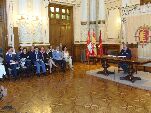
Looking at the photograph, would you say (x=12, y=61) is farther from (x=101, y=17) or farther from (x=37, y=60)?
(x=101, y=17)

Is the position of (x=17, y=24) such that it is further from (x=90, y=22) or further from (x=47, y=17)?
(x=90, y=22)

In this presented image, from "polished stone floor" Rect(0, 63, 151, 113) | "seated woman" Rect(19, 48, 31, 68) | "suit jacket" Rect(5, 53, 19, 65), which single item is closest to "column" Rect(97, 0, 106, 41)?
"polished stone floor" Rect(0, 63, 151, 113)

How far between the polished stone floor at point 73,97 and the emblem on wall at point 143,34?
308 centimetres

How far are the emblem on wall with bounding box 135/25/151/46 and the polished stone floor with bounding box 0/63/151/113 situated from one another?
10.1 ft

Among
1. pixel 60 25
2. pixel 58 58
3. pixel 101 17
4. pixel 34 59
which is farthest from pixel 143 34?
A: pixel 34 59

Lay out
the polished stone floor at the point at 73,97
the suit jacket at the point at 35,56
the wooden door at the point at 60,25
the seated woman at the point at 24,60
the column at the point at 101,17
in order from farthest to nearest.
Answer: the column at the point at 101,17 < the wooden door at the point at 60,25 < the suit jacket at the point at 35,56 < the seated woman at the point at 24,60 < the polished stone floor at the point at 73,97

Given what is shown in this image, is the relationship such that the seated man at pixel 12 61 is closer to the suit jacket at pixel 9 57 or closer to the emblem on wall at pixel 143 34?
the suit jacket at pixel 9 57

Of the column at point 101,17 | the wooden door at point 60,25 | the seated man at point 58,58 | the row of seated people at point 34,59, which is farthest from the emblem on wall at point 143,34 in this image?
the wooden door at point 60,25

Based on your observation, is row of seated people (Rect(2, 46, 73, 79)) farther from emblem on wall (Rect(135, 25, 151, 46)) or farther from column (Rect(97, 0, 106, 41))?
emblem on wall (Rect(135, 25, 151, 46))

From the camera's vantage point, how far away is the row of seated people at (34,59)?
7.73 m

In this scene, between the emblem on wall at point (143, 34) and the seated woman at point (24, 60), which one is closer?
the seated woman at point (24, 60)

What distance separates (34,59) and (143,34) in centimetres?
473

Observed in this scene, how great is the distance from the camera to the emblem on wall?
902 centimetres

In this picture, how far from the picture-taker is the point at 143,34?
919cm
